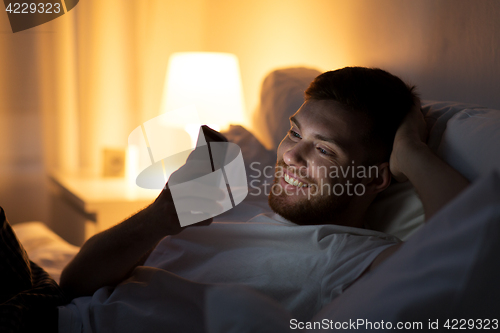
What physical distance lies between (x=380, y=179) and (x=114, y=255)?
557 millimetres

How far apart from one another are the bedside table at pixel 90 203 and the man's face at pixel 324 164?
0.92m

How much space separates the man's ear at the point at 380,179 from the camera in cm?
80

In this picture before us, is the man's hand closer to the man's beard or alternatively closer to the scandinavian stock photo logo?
the man's beard

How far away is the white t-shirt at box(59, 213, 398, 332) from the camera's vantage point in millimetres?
661

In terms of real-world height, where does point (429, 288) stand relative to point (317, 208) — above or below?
above

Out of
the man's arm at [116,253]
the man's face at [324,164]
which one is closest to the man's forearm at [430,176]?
the man's face at [324,164]

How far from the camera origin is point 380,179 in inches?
32.1

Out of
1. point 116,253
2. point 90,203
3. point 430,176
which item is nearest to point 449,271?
point 430,176

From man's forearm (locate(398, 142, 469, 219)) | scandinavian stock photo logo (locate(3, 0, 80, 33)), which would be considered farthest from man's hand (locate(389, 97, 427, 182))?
scandinavian stock photo logo (locate(3, 0, 80, 33))

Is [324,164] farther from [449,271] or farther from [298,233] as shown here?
[449,271]

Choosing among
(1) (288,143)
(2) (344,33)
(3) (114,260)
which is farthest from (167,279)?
(2) (344,33)

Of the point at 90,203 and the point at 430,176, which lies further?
the point at 90,203

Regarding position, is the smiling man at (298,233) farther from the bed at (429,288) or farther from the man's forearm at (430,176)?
the bed at (429,288)

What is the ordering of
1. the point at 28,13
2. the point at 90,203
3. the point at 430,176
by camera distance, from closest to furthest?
the point at 430,176, the point at 90,203, the point at 28,13
